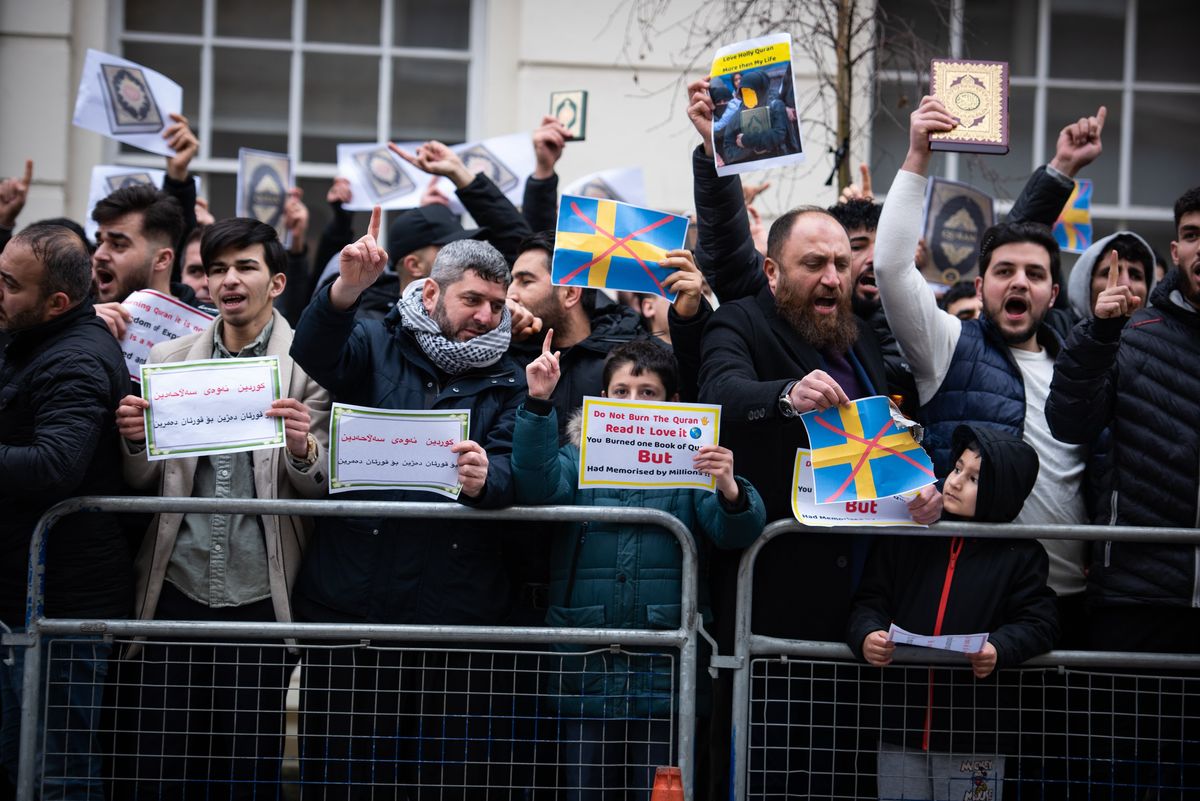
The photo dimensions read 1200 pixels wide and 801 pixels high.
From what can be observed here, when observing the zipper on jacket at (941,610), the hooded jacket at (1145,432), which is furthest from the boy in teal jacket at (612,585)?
the hooded jacket at (1145,432)

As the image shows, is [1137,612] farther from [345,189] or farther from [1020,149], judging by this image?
[1020,149]

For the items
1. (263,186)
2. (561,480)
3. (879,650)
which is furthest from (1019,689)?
(263,186)

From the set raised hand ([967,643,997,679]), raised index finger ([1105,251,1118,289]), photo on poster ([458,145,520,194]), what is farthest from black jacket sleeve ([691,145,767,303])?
photo on poster ([458,145,520,194])

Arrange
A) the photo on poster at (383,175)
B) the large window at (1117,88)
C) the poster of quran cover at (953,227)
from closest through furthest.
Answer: the poster of quran cover at (953,227) < the photo on poster at (383,175) < the large window at (1117,88)

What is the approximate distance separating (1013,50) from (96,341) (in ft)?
21.4

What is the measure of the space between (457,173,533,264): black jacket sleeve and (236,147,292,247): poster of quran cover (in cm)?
147

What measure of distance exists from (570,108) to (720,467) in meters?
2.72

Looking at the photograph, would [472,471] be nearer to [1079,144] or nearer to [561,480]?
[561,480]

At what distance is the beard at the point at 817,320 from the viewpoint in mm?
4398

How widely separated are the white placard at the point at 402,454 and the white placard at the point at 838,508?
107cm

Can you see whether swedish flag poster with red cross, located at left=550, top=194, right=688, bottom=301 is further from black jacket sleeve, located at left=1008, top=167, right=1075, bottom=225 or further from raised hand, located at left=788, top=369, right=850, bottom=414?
black jacket sleeve, located at left=1008, top=167, right=1075, bottom=225

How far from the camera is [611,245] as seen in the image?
461cm

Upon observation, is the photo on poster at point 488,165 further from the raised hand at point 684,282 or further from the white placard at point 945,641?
the white placard at point 945,641

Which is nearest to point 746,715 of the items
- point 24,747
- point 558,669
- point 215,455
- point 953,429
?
point 558,669
